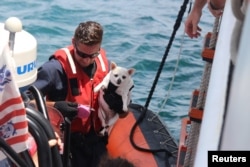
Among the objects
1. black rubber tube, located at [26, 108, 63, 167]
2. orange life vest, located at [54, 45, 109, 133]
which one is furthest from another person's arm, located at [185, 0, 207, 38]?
black rubber tube, located at [26, 108, 63, 167]

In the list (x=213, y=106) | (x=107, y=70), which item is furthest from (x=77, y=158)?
(x=213, y=106)

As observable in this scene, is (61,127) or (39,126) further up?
(39,126)

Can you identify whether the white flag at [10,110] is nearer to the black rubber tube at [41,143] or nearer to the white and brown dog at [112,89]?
the black rubber tube at [41,143]

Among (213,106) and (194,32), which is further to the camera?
(194,32)

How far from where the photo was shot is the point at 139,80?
19.7 ft

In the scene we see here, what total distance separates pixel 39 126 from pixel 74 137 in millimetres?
1515

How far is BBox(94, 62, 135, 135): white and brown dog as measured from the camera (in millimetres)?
2773

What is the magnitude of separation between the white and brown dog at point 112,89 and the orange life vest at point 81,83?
0.03m

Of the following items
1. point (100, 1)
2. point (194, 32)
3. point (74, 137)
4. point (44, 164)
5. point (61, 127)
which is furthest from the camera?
point (100, 1)

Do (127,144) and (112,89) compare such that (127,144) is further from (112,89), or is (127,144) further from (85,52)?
(85,52)

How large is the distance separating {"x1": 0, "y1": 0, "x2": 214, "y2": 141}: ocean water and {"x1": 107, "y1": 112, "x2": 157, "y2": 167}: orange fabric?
1560 mm

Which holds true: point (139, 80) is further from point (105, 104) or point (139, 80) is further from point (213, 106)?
point (213, 106)

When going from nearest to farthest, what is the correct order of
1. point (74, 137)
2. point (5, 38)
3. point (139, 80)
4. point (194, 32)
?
point (5, 38)
point (194, 32)
point (74, 137)
point (139, 80)

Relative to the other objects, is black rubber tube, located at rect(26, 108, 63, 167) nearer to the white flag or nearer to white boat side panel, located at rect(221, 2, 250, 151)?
the white flag
